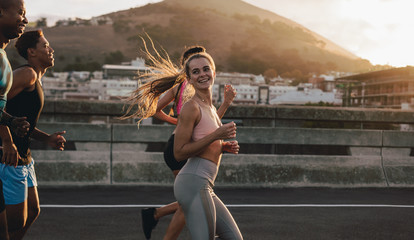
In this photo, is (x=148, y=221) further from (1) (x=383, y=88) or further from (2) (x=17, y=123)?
(1) (x=383, y=88)

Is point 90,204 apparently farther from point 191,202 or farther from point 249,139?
point 191,202

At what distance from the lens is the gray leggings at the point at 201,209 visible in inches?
136

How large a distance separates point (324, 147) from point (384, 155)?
1.76 metres

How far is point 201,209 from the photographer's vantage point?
3.47 meters

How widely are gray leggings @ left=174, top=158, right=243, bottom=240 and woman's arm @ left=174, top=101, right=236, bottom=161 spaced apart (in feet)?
0.32

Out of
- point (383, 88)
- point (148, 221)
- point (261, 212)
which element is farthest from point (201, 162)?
point (383, 88)

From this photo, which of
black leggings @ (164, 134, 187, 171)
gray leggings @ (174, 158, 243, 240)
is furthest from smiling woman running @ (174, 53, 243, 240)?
black leggings @ (164, 134, 187, 171)

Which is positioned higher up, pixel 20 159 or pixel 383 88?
pixel 383 88

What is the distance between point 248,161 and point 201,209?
633cm

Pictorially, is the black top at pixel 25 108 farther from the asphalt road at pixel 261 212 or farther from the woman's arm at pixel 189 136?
the asphalt road at pixel 261 212

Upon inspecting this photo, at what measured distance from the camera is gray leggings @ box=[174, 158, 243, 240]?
11.4ft

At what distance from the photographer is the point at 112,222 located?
21.6 feet

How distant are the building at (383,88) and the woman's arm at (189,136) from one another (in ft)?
364

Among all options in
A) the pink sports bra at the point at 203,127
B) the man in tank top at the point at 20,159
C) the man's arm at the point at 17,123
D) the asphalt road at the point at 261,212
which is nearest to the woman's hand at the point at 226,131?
the pink sports bra at the point at 203,127
